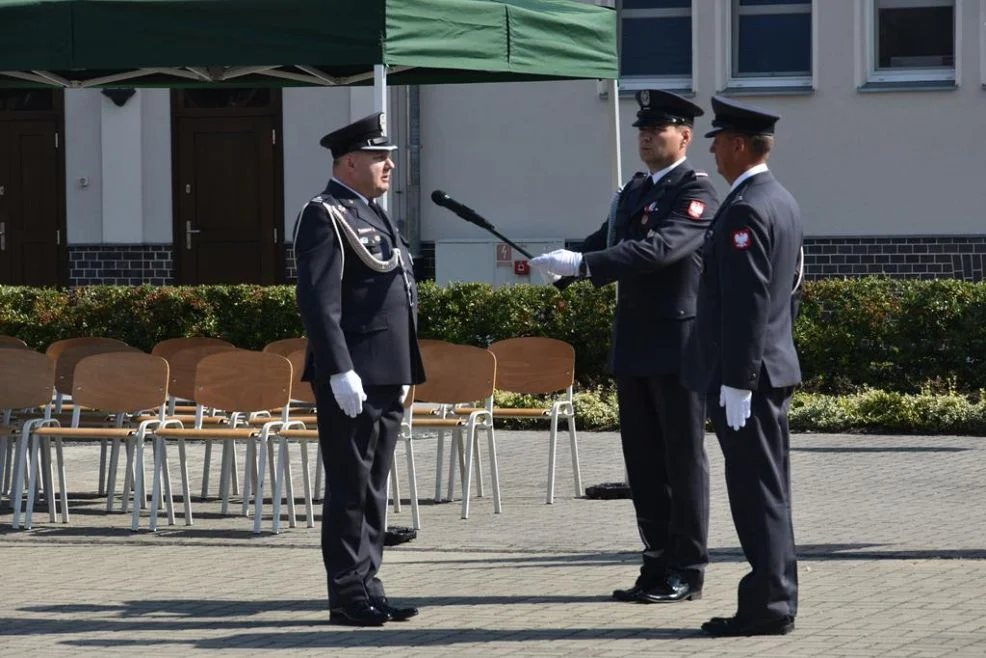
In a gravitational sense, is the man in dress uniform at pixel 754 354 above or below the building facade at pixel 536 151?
below

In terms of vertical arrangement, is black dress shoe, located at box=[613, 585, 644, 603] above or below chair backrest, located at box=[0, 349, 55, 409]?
below

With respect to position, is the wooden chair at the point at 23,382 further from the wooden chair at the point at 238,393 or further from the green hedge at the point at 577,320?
the green hedge at the point at 577,320

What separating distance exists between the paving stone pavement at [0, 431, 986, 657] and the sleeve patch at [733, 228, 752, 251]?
145 cm

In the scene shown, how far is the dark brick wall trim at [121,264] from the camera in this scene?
73.0 ft

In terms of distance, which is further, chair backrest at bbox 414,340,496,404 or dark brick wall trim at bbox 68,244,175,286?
dark brick wall trim at bbox 68,244,175,286

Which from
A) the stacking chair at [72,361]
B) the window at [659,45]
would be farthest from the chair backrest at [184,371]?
the window at [659,45]

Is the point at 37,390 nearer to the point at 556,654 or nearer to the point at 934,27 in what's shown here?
the point at 556,654

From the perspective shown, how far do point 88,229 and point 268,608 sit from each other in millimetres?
15168

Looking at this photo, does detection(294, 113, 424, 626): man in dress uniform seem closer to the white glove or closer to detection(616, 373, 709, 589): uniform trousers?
the white glove

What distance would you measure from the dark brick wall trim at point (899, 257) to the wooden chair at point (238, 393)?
36.1 feet

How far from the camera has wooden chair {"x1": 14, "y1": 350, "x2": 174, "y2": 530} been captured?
1034 cm

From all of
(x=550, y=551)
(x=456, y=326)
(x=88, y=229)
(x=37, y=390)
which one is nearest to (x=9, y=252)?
(x=88, y=229)

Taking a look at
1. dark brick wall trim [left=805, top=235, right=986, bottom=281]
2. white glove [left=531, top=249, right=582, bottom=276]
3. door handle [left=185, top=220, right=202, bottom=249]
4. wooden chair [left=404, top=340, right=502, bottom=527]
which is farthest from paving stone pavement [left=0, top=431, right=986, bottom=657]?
door handle [left=185, top=220, right=202, bottom=249]

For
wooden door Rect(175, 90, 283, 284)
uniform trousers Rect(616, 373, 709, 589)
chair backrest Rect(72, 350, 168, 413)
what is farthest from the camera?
wooden door Rect(175, 90, 283, 284)
